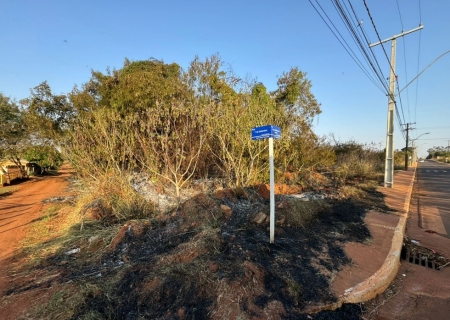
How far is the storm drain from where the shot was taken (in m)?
4.58

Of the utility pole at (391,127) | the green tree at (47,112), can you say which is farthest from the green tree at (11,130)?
the utility pole at (391,127)

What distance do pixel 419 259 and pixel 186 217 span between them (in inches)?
181

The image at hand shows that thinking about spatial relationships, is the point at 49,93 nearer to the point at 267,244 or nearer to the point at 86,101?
the point at 86,101

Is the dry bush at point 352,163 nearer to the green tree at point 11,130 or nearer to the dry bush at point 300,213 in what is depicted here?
the dry bush at point 300,213

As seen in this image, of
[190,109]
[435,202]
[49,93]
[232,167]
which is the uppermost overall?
[49,93]

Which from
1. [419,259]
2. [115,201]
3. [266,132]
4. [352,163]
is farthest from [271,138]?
[352,163]

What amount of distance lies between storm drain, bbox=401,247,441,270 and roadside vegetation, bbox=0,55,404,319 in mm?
757

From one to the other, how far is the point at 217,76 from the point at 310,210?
757 cm

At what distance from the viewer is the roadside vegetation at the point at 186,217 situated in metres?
2.99

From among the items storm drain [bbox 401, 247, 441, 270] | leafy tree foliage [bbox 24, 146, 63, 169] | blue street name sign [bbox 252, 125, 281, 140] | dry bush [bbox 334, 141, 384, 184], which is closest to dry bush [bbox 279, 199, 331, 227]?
storm drain [bbox 401, 247, 441, 270]

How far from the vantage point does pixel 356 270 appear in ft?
12.6

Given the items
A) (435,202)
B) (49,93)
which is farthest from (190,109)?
(49,93)

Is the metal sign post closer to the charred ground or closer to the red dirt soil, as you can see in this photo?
the charred ground

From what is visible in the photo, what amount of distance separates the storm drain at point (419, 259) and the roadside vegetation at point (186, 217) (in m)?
0.76
